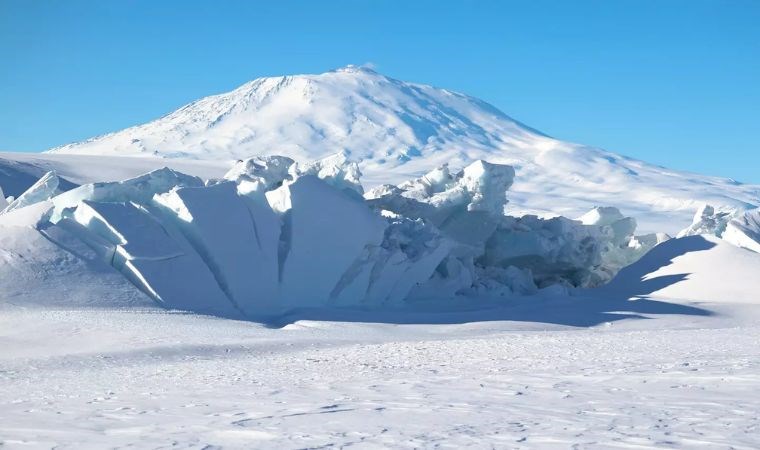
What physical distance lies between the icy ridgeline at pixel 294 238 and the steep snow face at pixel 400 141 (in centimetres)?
3965

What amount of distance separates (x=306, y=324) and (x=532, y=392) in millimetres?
5580

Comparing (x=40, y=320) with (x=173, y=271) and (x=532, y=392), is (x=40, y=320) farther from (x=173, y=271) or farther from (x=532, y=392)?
(x=532, y=392)

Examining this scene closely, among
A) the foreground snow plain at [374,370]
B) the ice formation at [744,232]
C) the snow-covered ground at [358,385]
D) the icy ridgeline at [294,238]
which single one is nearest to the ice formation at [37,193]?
the icy ridgeline at [294,238]

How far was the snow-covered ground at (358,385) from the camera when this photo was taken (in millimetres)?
4609

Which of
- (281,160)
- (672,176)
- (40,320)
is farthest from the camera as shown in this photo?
(672,176)

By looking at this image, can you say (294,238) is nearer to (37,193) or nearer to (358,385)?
(37,193)

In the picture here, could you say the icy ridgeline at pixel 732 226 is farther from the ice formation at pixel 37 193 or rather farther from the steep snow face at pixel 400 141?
the steep snow face at pixel 400 141

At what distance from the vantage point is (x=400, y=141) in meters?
79.9

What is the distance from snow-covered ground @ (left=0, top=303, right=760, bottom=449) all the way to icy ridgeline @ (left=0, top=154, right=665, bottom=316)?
3.97ft

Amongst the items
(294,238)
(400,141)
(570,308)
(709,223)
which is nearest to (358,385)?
(294,238)

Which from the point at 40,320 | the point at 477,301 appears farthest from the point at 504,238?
the point at 40,320

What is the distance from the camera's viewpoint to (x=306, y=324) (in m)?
11.3

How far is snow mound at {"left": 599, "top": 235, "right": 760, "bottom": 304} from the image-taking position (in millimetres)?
14648

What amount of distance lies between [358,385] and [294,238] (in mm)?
6702
